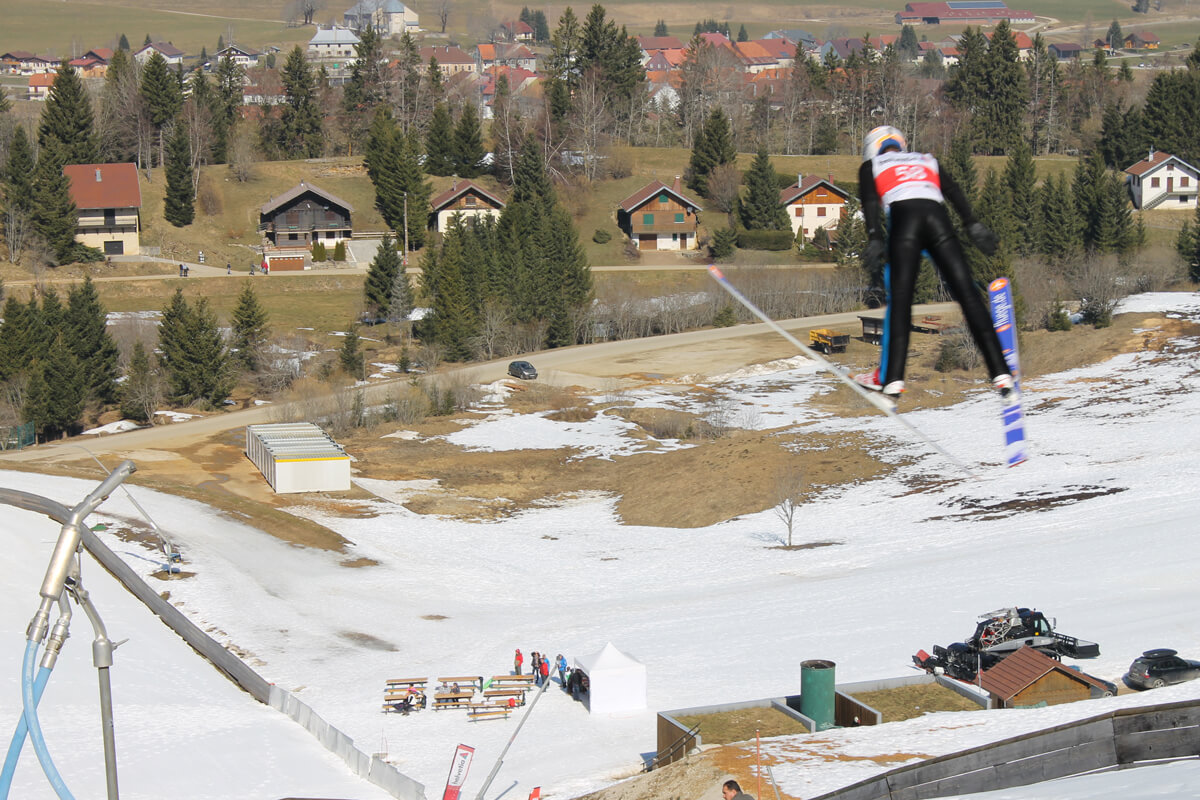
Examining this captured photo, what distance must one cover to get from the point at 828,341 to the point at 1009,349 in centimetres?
7071

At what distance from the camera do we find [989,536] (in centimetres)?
4534

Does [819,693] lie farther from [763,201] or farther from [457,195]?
[457,195]

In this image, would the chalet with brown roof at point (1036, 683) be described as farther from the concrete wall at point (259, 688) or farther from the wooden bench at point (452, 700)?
the concrete wall at point (259, 688)

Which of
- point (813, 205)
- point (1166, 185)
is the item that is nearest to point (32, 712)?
point (813, 205)

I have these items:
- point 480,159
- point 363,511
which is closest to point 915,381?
point 363,511

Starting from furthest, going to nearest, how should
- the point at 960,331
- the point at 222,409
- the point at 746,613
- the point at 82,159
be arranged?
the point at 82,159
the point at 960,331
the point at 222,409
the point at 746,613

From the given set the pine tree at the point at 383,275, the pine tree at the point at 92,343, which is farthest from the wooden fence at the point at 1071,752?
the pine tree at the point at 383,275

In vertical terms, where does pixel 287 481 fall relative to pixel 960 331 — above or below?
below

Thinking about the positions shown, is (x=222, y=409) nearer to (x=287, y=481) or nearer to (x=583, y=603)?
(x=287, y=481)

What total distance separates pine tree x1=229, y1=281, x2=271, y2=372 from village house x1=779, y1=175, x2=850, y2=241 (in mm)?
56857

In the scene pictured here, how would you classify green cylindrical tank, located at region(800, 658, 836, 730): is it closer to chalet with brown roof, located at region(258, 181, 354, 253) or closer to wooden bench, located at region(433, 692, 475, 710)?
wooden bench, located at region(433, 692, 475, 710)

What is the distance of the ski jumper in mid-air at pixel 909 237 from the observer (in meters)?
10.8

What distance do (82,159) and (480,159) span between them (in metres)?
38.6

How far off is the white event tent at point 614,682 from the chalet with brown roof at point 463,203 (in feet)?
292
